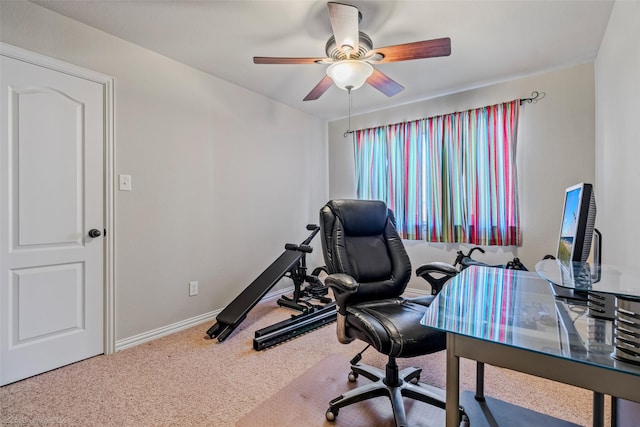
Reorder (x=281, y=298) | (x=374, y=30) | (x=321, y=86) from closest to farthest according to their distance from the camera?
(x=374, y=30) → (x=321, y=86) → (x=281, y=298)

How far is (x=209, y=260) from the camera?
114 inches

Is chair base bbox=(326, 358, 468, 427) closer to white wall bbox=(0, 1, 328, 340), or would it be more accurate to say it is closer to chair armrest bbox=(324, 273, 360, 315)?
chair armrest bbox=(324, 273, 360, 315)

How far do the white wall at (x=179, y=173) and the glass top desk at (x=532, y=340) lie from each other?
90.4 inches

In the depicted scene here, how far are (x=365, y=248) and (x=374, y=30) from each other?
1.57 m

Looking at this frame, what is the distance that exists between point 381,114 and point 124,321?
3528 mm

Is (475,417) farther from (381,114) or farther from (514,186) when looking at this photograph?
(381,114)

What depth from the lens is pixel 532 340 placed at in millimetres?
818

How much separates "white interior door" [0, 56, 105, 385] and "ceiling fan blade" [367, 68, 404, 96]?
2061 mm

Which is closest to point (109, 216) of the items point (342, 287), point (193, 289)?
point (193, 289)

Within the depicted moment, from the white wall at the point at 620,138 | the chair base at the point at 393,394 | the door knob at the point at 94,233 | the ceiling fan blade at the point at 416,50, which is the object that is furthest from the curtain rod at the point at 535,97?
the door knob at the point at 94,233

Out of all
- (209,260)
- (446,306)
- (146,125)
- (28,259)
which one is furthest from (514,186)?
(28,259)

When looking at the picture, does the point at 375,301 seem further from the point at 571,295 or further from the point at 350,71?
the point at 350,71

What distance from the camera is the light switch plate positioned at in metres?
2.29

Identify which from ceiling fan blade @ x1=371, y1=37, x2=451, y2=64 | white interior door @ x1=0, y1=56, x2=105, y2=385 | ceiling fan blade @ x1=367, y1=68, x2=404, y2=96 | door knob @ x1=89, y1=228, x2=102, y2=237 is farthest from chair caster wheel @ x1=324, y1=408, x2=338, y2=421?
ceiling fan blade @ x1=367, y1=68, x2=404, y2=96
